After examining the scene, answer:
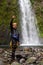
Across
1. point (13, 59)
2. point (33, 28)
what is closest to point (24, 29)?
point (33, 28)

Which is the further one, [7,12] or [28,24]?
[28,24]

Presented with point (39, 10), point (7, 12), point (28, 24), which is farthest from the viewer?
point (39, 10)

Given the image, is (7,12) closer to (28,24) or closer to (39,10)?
(28,24)

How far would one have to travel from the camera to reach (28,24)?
2081 centimetres

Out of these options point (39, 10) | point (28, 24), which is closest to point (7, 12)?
point (28, 24)

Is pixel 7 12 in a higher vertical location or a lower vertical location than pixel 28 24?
higher

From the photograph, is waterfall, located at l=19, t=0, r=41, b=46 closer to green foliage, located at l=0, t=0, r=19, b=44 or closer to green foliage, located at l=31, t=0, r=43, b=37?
green foliage, located at l=31, t=0, r=43, b=37

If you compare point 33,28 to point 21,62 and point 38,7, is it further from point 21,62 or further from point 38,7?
point 21,62

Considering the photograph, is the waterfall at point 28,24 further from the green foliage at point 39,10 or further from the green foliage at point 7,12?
the green foliage at point 7,12

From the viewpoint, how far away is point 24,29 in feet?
66.8

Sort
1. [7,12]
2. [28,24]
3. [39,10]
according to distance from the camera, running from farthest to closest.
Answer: [39,10], [28,24], [7,12]

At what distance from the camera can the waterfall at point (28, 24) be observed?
1982cm

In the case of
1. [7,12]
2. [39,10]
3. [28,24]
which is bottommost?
[28,24]

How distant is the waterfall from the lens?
1982 cm
